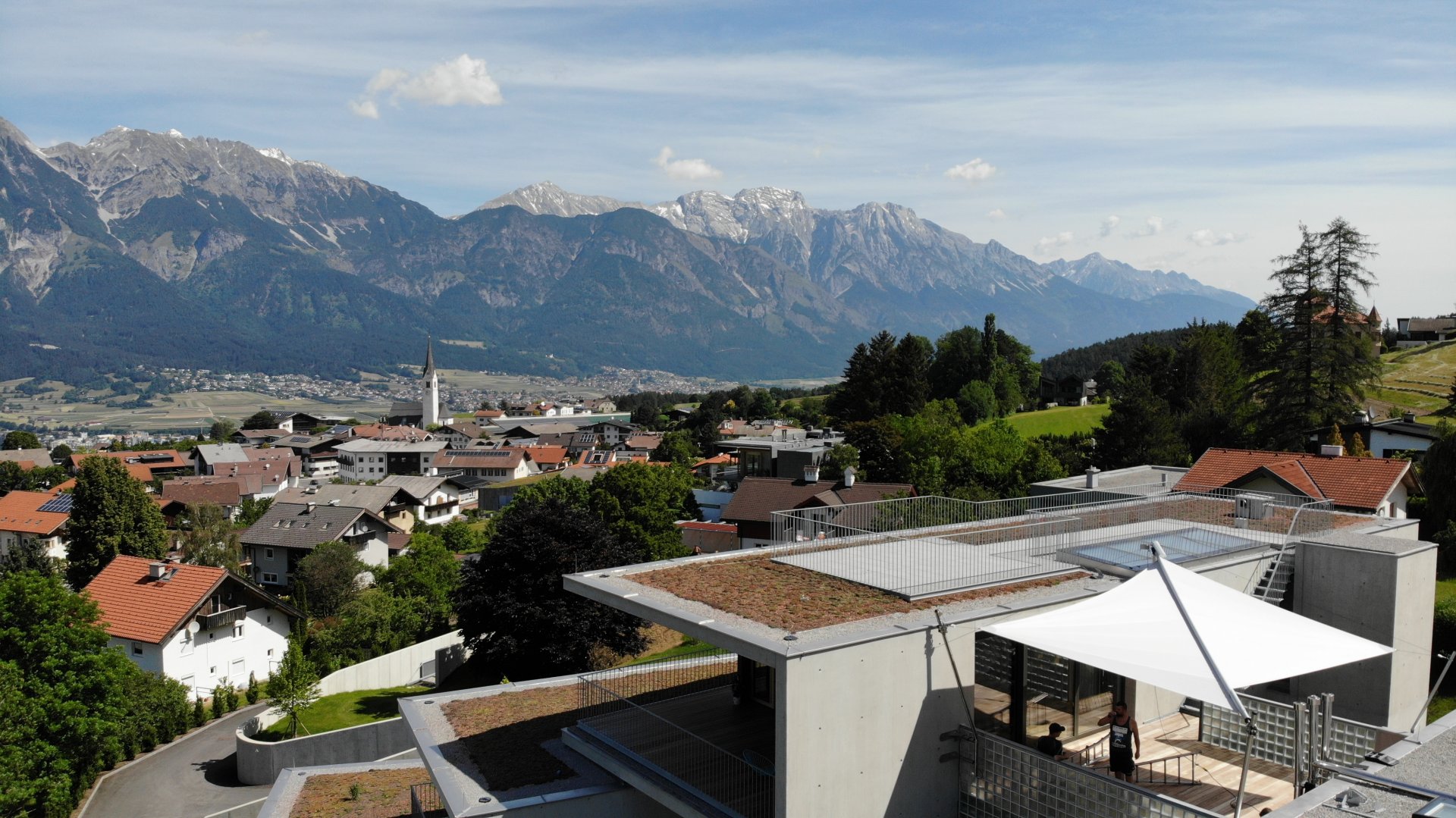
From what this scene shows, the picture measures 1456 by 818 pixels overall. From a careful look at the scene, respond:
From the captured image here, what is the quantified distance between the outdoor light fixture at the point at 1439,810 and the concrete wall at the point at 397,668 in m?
29.2

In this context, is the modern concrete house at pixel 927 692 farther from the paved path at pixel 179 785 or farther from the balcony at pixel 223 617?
the balcony at pixel 223 617

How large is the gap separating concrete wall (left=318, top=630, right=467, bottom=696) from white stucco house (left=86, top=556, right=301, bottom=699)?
5.78 metres

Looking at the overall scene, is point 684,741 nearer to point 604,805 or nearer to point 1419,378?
point 604,805

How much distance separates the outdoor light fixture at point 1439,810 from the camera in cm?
772

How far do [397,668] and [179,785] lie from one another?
783 centimetres

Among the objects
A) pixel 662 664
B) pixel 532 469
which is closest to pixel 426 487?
pixel 532 469

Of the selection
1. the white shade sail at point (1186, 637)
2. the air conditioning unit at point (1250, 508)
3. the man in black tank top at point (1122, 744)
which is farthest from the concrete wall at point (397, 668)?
the white shade sail at point (1186, 637)

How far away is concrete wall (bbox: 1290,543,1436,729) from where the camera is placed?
46.9ft

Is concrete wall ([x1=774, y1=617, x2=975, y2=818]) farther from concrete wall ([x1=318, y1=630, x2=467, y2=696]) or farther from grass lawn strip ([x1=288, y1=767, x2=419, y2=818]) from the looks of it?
concrete wall ([x1=318, y1=630, x2=467, y2=696])

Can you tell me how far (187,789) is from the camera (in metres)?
25.6

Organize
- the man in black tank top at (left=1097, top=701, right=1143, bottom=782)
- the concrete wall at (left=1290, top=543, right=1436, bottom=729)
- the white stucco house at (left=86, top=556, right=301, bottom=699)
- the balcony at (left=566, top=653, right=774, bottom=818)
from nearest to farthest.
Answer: the man in black tank top at (left=1097, top=701, right=1143, bottom=782) < the balcony at (left=566, top=653, right=774, bottom=818) < the concrete wall at (left=1290, top=543, right=1436, bottom=729) < the white stucco house at (left=86, top=556, right=301, bottom=699)

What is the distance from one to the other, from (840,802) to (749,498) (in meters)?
37.9

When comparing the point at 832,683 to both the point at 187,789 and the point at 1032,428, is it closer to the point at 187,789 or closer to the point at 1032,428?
the point at 187,789

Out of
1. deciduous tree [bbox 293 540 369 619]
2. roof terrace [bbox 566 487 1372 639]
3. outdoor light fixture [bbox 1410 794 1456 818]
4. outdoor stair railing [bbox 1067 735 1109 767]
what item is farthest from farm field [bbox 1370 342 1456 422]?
deciduous tree [bbox 293 540 369 619]
